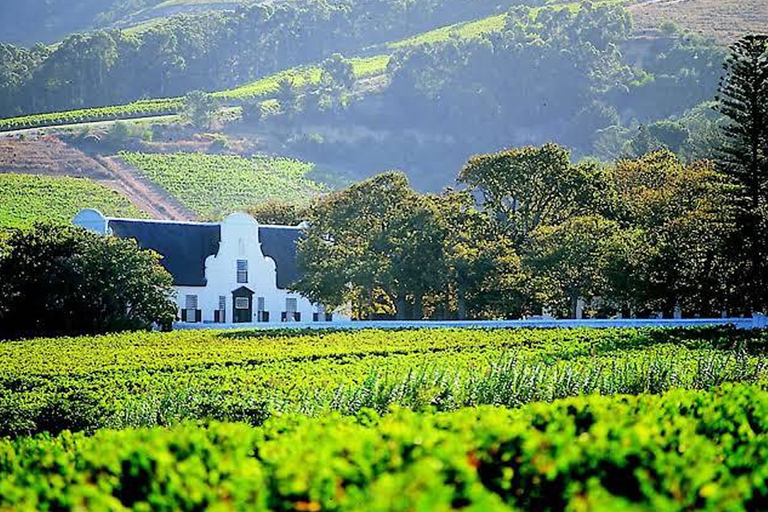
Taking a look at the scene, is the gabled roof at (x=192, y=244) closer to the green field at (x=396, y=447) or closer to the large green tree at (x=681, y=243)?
the large green tree at (x=681, y=243)

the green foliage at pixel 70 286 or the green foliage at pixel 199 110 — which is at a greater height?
the green foliage at pixel 199 110

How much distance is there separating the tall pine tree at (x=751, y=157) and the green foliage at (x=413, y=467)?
931 inches

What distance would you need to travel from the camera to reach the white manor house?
49.3 m

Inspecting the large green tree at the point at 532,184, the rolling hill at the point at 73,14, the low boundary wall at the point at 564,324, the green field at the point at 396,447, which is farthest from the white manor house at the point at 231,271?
the rolling hill at the point at 73,14

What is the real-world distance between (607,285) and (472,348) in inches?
561

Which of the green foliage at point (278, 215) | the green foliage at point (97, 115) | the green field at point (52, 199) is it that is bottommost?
the green foliage at point (278, 215)

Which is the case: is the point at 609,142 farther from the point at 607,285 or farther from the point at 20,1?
the point at 20,1

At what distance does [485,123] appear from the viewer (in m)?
116

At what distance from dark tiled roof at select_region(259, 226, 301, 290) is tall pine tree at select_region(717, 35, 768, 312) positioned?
23.4 meters

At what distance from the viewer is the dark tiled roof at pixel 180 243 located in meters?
47.9

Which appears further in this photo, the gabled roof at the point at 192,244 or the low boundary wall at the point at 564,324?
the gabled roof at the point at 192,244

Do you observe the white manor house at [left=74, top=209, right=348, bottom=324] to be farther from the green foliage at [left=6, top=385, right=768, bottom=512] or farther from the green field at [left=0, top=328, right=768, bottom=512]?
the green foliage at [left=6, top=385, right=768, bottom=512]

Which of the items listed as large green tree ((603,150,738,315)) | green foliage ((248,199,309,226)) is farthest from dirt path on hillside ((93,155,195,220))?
large green tree ((603,150,738,315))

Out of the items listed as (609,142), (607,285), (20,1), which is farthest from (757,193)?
(20,1)
